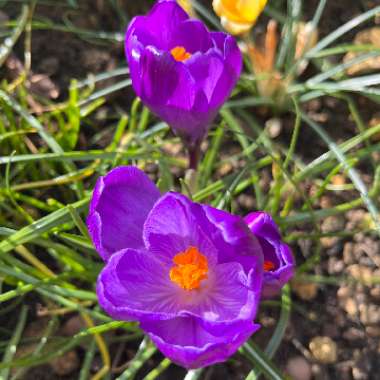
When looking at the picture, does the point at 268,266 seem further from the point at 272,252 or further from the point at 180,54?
the point at 180,54

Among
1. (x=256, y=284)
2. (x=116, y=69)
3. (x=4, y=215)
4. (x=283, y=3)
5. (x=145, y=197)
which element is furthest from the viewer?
(x=283, y=3)

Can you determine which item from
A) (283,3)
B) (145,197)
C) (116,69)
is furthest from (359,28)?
(145,197)

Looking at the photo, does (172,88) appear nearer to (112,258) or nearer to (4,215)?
(112,258)

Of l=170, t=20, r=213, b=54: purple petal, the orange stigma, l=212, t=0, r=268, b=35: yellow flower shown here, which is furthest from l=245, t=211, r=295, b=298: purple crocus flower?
l=212, t=0, r=268, b=35: yellow flower

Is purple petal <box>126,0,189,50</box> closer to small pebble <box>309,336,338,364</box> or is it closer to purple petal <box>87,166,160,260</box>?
purple petal <box>87,166,160,260</box>

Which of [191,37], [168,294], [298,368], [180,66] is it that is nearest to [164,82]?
[180,66]

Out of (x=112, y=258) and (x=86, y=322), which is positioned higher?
(x=112, y=258)

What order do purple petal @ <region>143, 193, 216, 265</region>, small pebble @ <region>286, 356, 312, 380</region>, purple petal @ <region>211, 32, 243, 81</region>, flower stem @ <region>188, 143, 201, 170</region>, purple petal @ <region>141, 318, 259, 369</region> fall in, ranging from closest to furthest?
purple petal @ <region>141, 318, 259, 369</region> < purple petal @ <region>143, 193, 216, 265</region> < purple petal @ <region>211, 32, 243, 81</region> < flower stem @ <region>188, 143, 201, 170</region> < small pebble @ <region>286, 356, 312, 380</region>

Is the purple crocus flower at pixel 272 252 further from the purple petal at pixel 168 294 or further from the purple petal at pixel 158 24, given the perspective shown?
the purple petal at pixel 158 24
